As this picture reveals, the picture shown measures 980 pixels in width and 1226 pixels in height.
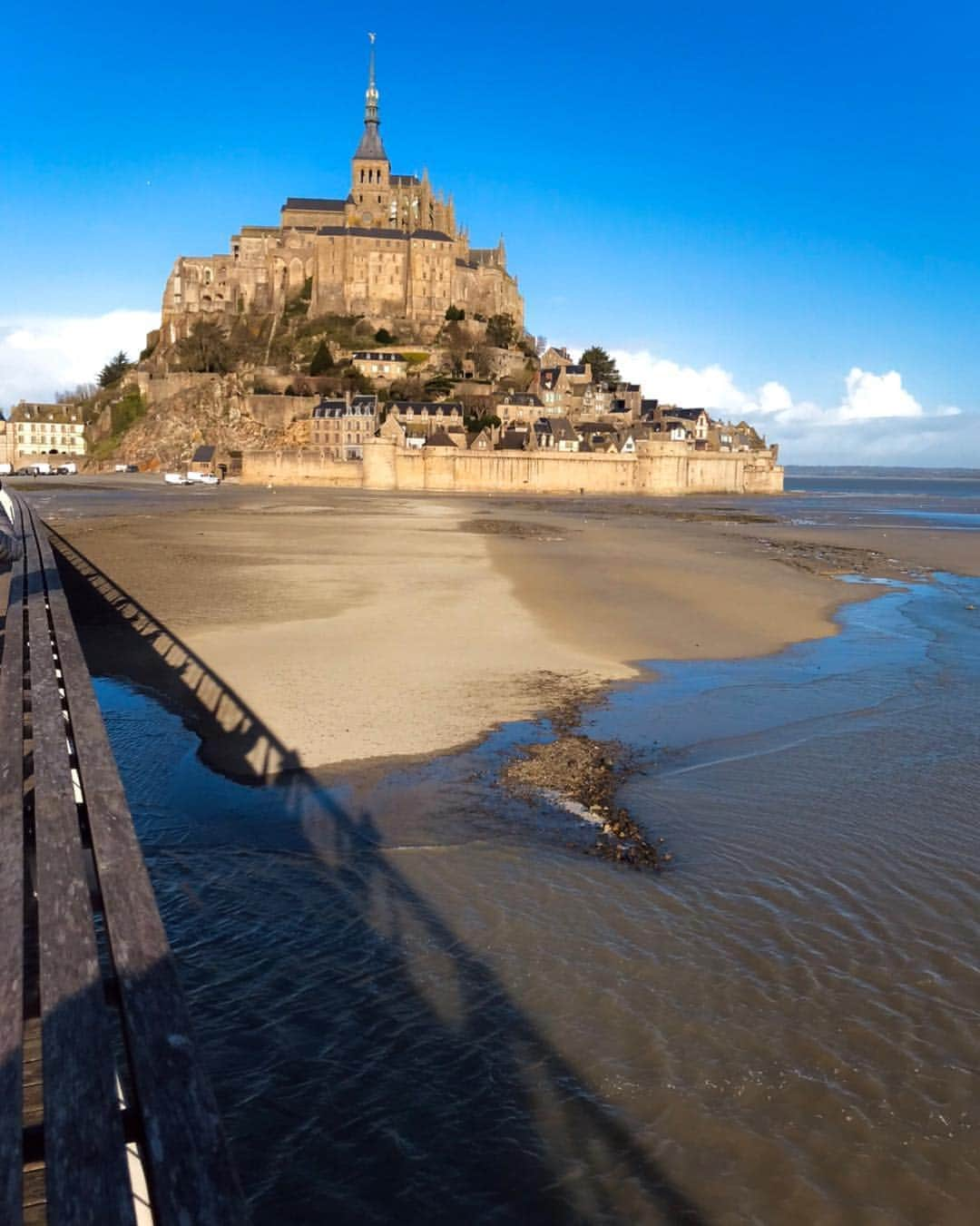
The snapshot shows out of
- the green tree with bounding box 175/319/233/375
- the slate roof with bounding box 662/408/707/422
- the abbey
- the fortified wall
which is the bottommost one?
the fortified wall

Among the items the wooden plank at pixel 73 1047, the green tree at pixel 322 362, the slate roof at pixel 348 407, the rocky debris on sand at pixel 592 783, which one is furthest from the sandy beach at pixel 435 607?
the green tree at pixel 322 362

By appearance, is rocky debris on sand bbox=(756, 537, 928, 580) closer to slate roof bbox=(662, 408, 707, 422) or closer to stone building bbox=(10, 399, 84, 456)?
slate roof bbox=(662, 408, 707, 422)

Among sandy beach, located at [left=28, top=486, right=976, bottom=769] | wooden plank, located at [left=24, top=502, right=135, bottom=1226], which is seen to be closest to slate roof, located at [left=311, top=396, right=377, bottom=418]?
sandy beach, located at [left=28, top=486, right=976, bottom=769]

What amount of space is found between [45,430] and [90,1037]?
113 metres

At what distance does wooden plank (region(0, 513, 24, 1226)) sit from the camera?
243 centimetres

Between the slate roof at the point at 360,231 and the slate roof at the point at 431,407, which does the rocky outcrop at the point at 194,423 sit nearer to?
the slate roof at the point at 431,407

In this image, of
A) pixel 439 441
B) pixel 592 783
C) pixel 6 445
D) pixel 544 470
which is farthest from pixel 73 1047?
pixel 6 445

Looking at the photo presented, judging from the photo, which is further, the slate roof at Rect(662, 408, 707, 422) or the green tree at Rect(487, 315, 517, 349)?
the slate roof at Rect(662, 408, 707, 422)

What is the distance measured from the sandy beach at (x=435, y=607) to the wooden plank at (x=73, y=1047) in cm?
458

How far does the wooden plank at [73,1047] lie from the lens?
2.35 m

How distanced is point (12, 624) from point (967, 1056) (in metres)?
10.1

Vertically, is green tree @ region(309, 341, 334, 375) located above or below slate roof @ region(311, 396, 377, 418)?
above

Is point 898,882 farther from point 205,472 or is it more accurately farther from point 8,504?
point 205,472

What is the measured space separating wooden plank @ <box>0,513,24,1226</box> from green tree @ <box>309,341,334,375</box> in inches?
3201
